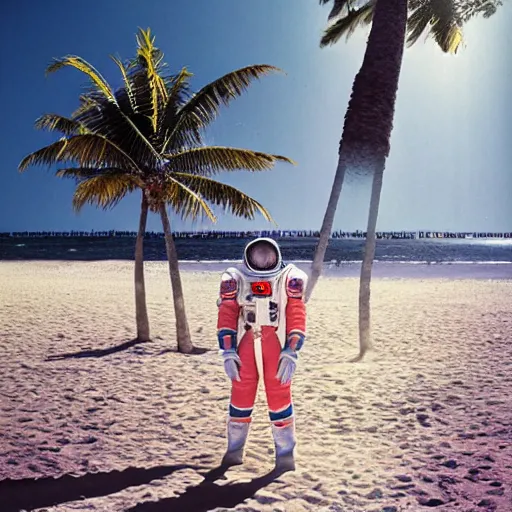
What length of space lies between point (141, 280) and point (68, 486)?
676 cm

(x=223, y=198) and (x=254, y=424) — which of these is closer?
(x=254, y=424)

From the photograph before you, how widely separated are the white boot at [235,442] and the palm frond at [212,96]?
6.48m

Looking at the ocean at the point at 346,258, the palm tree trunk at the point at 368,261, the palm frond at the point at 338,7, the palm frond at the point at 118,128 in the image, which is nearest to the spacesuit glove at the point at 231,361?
the palm tree trunk at the point at 368,261

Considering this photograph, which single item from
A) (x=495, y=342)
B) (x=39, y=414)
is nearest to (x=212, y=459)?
(x=39, y=414)

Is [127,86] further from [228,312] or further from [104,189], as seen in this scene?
[228,312]

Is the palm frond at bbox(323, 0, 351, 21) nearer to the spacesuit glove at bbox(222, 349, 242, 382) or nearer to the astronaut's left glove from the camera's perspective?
the astronaut's left glove

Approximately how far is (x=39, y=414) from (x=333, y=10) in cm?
1047

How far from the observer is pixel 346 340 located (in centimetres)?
1224

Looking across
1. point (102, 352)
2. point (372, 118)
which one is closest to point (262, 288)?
point (372, 118)

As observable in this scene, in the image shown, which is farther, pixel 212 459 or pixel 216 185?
pixel 216 185

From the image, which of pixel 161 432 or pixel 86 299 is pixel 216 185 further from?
pixel 86 299

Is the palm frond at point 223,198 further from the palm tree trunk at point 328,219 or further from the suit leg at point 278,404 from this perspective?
the suit leg at point 278,404

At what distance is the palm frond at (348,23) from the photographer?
12273 mm

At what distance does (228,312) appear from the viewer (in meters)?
4.94
